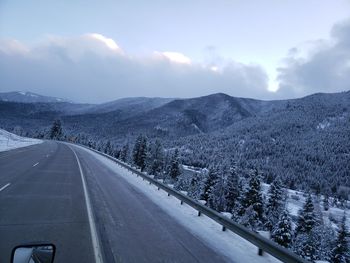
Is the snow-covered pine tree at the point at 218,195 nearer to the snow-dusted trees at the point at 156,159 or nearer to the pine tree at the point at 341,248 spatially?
the pine tree at the point at 341,248

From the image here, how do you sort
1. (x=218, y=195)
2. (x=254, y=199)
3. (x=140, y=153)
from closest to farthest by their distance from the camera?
1. (x=254, y=199)
2. (x=218, y=195)
3. (x=140, y=153)

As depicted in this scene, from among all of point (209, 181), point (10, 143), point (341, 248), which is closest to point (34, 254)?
point (341, 248)

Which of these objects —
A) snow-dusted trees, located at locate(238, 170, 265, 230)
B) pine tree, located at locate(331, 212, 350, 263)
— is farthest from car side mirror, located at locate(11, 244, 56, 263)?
snow-dusted trees, located at locate(238, 170, 265, 230)

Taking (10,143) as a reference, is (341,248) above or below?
below

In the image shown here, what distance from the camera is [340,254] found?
2592cm

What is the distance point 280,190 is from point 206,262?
36044 millimetres

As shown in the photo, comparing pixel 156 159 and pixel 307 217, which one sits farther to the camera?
pixel 156 159

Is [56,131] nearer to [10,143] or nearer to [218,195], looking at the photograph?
[10,143]

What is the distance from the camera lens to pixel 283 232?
86.1 feet

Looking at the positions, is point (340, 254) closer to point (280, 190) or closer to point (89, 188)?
point (280, 190)

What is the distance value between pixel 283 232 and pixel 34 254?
2610 cm

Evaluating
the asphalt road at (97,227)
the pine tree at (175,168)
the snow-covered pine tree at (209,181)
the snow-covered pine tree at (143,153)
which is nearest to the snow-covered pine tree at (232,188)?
the snow-covered pine tree at (209,181)

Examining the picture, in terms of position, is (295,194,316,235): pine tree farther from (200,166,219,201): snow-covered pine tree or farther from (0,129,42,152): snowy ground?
(0,129,42,152): snowy ground

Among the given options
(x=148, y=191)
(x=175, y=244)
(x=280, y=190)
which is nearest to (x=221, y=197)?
(x=280, y=190)
